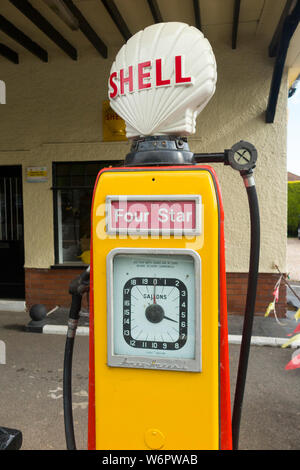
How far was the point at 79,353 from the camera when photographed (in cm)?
441

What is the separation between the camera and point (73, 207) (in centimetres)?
611

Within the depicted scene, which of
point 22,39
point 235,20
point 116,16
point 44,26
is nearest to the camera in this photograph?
point 116,16

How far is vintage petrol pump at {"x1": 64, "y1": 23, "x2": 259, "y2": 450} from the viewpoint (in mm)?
1380

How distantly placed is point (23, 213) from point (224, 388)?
5264mm

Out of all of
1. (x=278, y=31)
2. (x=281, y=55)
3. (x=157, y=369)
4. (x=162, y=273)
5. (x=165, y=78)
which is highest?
(x=278, y=31)

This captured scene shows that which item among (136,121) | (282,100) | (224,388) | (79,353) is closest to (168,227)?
(136,121)

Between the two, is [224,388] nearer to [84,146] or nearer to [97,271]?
[97,271]

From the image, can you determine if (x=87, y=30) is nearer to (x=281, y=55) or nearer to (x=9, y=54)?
(x=9, y=54)

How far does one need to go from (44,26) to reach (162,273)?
4588 millimetres

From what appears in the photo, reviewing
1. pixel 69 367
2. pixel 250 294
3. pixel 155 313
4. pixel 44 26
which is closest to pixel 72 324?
pixel 69 367

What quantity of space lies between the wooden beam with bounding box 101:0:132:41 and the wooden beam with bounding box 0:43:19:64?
6.05 feet

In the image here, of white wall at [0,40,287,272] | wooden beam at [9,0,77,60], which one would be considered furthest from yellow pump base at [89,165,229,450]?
white wall at [0,40,287,272]

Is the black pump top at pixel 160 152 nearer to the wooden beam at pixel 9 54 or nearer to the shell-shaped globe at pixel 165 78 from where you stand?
the shell-shaped globe at pixel 165 78

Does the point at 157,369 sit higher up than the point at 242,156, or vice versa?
the point at 242,156
